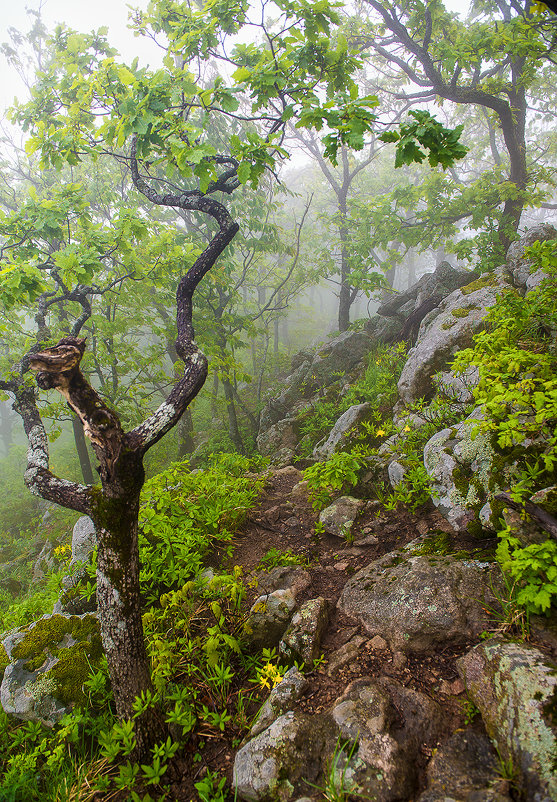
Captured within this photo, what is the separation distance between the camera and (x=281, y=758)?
A: 2291 mm

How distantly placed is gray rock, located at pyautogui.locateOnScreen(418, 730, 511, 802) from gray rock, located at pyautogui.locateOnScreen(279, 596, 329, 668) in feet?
3.77

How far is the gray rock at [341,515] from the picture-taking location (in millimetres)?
4648

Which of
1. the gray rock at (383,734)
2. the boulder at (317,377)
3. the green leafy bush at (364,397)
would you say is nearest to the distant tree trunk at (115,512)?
the gray rock at (383,734)

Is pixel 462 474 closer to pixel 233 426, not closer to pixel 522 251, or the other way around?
pixel 522 251

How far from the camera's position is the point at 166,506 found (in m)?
4.97

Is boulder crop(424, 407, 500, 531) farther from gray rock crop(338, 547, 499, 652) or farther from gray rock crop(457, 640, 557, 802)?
gray rock crop(457, 640, 557, 802)

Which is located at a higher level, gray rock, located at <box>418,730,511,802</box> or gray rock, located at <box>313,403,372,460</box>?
gray rock, located at <box>313,403,372,460</box>

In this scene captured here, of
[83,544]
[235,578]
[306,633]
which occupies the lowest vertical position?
[306,633]

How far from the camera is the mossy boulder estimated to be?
337 cm

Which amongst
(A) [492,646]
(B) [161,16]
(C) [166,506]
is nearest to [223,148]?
(B) [161,16]

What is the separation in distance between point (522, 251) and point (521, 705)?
8.46m

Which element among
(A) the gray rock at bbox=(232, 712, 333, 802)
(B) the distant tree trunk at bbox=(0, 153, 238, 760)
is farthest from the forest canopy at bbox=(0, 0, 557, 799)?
(A) the gray rock at bbox=(232, 712, 333, 802)

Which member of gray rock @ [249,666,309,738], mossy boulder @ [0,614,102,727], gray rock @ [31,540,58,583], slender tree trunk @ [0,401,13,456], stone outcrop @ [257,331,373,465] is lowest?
gray rock @ [249,666,309,738]

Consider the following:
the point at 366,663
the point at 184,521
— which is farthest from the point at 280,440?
the point at 366,663
